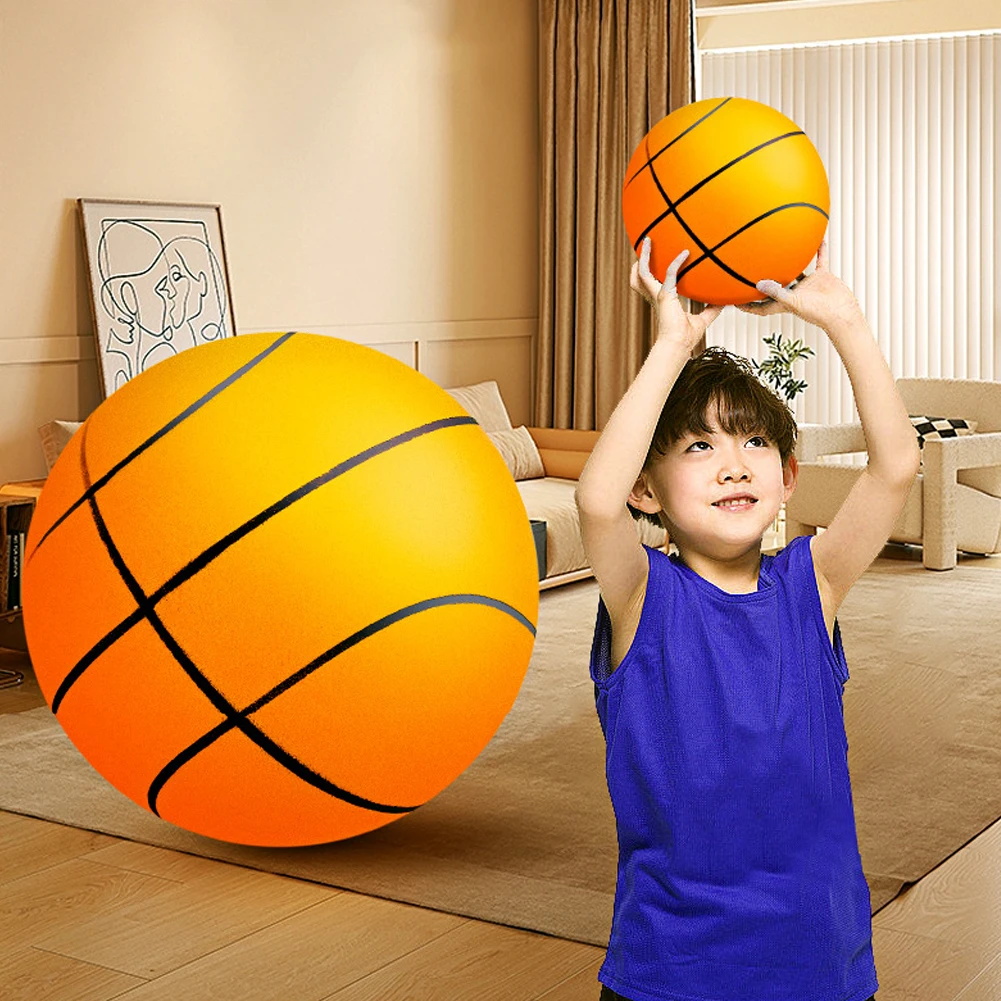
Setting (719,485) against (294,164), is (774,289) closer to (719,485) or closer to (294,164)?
(719,485)

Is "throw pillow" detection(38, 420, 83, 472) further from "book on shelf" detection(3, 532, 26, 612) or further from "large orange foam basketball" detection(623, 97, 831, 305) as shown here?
"large orange foam basketball" detection(623, 97, 831, 305)

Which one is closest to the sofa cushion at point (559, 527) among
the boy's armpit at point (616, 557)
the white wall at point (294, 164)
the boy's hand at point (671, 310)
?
the white wall at point (294, 164)

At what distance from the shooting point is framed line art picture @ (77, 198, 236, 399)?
5723 millimetres

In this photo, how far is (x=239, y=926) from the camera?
2984 millimetres

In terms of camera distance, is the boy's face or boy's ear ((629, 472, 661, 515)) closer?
the boy's face

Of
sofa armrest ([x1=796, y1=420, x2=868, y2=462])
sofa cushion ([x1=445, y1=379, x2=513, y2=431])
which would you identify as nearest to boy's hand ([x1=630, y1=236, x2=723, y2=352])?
sofa cushion ([x1=445, y1=379, x2=513, y2=431])

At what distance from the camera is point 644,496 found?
5.66 feet

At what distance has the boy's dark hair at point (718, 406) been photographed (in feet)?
5.37

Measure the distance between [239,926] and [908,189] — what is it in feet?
22.1

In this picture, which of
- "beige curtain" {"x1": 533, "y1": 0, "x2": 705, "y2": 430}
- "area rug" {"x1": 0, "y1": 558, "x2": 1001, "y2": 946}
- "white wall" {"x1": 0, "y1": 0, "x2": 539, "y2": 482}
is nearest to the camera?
"area rug" {"x1": 0, "y1": 558, "x2": 1001, "y2": 946}

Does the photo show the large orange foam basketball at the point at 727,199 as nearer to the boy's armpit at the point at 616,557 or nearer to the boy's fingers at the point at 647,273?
the boy's fingers at the point at 647,273

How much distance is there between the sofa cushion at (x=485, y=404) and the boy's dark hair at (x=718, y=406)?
18.6 feet

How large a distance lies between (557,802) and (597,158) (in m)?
5.24

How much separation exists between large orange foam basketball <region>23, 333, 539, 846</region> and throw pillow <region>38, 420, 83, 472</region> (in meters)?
2.93
